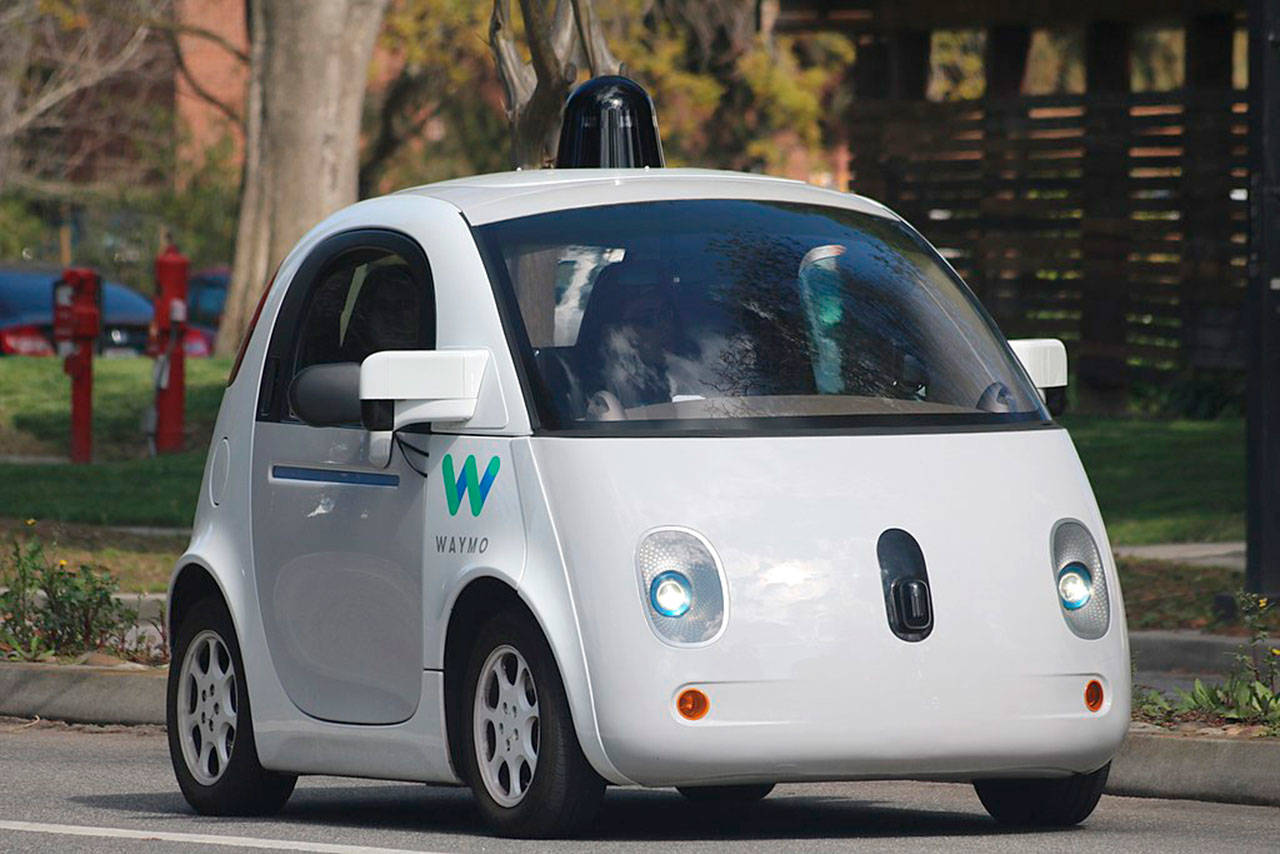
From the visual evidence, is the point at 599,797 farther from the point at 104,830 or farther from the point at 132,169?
the point at 132,169

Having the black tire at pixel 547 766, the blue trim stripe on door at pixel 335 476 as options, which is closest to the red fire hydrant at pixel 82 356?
the blue trim stripe on door at pixel 335 476

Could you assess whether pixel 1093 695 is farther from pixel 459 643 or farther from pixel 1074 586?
pixel 459 643

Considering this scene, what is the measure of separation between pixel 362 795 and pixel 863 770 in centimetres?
248

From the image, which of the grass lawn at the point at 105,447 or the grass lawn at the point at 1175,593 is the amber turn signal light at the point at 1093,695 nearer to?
the grass lawn at the point at 1175,593

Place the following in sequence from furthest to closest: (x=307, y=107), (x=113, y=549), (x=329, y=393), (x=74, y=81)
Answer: (x=74, y=81) → (x=307, y=107) → (x=113, y=549) → (x=329, y=393)

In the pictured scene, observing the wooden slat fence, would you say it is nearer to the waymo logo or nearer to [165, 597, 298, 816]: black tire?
[165, 597, 298, 816]: black tire

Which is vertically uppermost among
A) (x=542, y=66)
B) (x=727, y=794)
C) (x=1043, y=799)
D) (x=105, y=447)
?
(x=542, y=66)

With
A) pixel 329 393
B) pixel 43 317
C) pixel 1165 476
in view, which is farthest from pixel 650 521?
pixel 43 317

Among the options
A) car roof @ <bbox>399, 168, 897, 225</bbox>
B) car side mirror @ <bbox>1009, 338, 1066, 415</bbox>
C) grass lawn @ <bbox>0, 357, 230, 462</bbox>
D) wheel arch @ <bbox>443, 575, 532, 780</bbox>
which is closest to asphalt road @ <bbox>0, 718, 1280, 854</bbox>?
wheel arch @ <bbox>443, 575, 532, 780</bbox>

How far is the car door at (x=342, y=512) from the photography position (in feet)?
25.0

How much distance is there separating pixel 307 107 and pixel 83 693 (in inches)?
612

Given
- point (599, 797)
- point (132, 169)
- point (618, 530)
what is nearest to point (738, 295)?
point (618, 530)

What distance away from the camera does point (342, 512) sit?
785 centimetres

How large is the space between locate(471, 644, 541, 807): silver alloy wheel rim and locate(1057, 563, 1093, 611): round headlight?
4.32 feet
